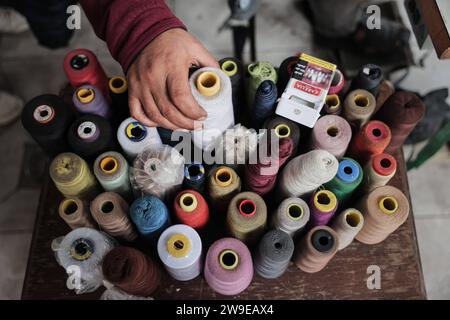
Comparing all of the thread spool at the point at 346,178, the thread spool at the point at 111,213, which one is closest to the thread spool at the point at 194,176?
the thread spool at the point at 111,213

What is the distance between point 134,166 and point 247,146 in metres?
0.20

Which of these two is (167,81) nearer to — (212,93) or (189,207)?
(212,93)

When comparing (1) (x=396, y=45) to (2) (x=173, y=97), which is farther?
(1) (x=396, y=45)

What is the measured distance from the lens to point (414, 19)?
0.80 meters

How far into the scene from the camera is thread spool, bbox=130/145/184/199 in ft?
2.36

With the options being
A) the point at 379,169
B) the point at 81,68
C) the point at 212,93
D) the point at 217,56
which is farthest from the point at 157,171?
the point at 217,56

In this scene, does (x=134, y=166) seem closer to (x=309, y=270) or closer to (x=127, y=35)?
(x=127, y=35)

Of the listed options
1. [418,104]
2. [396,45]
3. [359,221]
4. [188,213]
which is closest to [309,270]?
[359,221]

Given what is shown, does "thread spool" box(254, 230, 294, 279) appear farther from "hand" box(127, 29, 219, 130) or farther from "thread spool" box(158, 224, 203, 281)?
"hand" box(127, 29, 219, 130)

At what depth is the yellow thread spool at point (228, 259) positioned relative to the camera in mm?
686

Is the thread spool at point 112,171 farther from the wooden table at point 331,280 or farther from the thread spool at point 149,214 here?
the wooden table at point 331,280

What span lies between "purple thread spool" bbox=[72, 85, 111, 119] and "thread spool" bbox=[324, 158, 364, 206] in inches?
17.5

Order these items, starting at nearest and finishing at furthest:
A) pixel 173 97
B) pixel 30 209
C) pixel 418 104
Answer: pixel 173 97
pixel 418 104
pixel 30 209

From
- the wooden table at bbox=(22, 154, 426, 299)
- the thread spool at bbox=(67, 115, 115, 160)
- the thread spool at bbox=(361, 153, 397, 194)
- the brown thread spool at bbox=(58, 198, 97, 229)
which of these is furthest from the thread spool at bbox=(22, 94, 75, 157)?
the thread spool at bbox=(361, 153, 397, 194)
